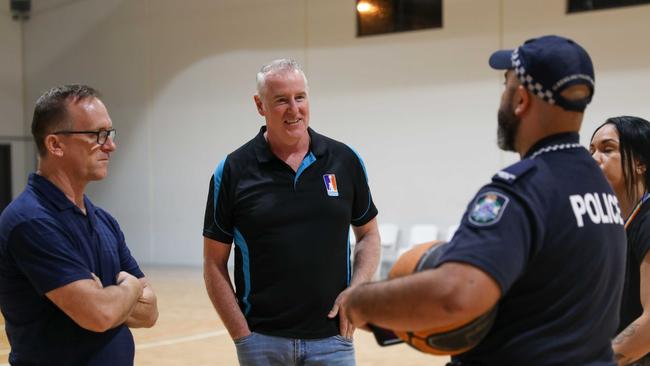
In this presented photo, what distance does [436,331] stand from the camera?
187 cm

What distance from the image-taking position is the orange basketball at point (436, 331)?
1855 millimetres

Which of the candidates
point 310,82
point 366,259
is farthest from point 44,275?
point 310,82

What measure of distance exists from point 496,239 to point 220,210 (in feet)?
5.97

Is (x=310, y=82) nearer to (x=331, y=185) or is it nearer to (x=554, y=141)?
(x=331, y=185)

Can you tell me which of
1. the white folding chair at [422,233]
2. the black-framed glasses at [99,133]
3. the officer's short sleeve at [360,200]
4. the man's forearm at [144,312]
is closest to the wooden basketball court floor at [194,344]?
the white folding chair at [422,233]

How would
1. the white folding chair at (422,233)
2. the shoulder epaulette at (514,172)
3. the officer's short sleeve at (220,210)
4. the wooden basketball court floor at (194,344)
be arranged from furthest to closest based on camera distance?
the white folding chair at (422,233), the wooden basketball court floor at (194,344), the officer's short sleeve at (220,210), the shoulder epaulette at (514,172)

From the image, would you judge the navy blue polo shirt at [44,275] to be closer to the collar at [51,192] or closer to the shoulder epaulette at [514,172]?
the collar at [51,192]

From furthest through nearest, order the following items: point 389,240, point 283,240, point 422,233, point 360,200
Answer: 1. point 389,240
2. point 422,233
3. point 360,200
4. point 283,240

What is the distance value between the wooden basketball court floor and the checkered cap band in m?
5.23

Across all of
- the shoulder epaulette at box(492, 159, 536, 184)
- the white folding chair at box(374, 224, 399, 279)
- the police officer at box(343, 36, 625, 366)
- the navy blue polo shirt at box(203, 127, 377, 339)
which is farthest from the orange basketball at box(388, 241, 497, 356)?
the white folding chair at box(374, 224, 399, 279)

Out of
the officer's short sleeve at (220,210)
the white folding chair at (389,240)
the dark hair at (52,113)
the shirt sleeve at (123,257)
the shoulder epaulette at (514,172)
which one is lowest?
the white folding chair at (389,240)

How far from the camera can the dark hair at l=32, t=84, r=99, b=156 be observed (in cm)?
278

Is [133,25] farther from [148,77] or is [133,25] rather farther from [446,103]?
[446,103]

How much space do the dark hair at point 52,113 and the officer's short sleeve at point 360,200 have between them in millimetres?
1361
